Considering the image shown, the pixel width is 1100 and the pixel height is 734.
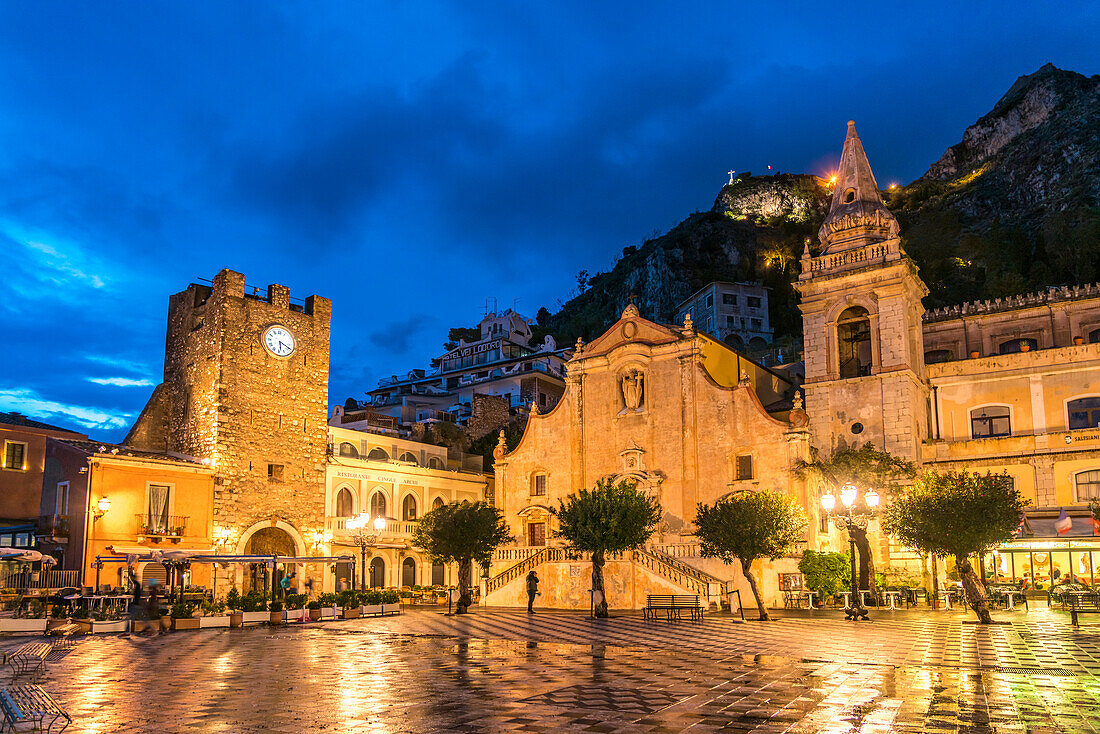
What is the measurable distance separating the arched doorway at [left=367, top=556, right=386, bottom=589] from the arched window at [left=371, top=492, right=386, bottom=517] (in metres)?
2.33

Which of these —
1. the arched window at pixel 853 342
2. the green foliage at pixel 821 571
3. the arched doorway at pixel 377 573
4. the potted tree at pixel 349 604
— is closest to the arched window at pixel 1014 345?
the arched window at pixel 853 342

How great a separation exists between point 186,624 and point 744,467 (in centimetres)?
2352

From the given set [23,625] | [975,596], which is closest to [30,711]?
A: [23,625]

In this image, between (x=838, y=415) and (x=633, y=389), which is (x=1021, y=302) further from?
(x=633, y=389)

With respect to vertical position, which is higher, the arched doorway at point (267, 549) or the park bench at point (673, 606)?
the arched doorway at point (267, 549)

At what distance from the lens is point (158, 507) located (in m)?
36.8

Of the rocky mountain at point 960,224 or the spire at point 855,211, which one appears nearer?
the spire at point 855,211

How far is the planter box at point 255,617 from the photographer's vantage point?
27625 millimetres

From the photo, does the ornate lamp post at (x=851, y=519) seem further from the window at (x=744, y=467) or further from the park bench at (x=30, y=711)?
the park bench at (x=30, y=711)

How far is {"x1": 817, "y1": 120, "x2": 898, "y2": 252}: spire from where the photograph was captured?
4059 centimetres

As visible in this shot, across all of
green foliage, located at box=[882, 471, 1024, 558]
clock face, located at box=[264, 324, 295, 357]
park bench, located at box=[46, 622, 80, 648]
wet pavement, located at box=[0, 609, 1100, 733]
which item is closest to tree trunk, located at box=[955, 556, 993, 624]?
green foliage, located at box=[882, 471, 1024, 558]

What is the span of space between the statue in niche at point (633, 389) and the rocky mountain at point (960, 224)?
35.0 meters

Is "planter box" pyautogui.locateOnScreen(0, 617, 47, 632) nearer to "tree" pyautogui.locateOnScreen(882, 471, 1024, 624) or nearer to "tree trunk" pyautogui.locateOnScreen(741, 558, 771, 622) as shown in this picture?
"tree trunk" pyautogui.locateOnScreen(741, 558, 771, 622)

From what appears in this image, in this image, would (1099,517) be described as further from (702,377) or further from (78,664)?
(78,664)
